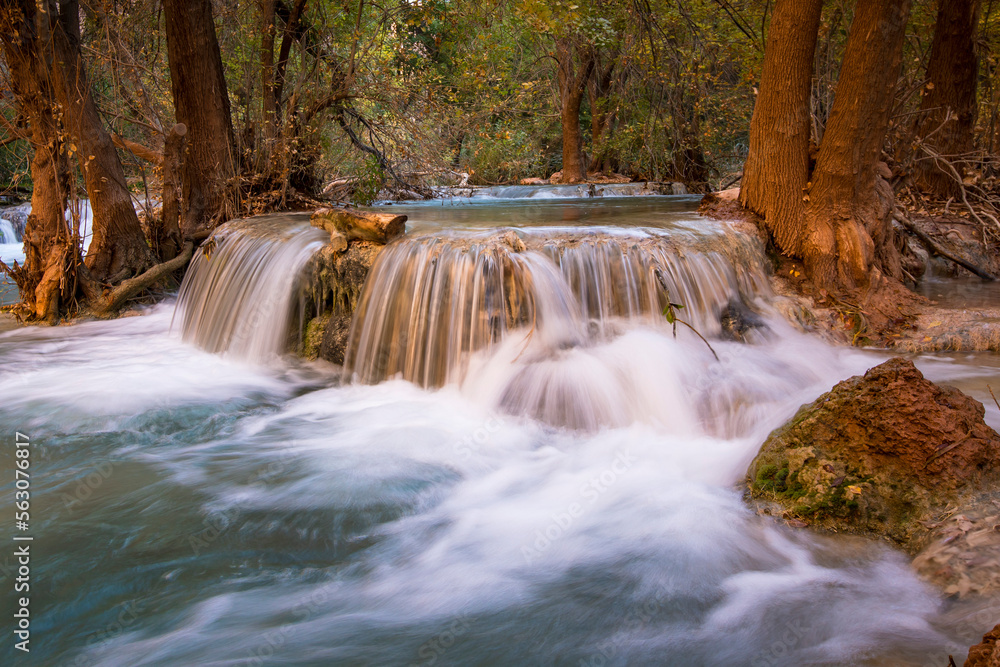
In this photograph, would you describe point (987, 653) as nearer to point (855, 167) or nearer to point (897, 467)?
point (897, 467)

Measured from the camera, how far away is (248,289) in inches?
271

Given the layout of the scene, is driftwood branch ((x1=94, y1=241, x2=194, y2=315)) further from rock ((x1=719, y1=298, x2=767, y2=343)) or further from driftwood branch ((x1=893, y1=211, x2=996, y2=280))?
driftwood branch ((x1=893, y1=211, x2=996, y2=280))

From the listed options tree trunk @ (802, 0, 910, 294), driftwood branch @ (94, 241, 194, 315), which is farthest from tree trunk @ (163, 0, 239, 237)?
tree trunk @ (802, 0, 910, 294)

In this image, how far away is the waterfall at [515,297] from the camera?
17.9 ft

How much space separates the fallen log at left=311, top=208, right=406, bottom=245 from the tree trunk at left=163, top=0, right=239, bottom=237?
2.76m

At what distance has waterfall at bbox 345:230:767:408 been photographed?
17.9 feet

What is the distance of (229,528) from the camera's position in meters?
3.56

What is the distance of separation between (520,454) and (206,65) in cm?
652

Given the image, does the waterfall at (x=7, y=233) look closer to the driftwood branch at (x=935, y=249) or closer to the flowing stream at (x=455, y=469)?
the flowing stream at (x=455, y=469)

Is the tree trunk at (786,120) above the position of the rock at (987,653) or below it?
above

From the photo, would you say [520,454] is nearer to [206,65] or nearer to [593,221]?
[593,221]

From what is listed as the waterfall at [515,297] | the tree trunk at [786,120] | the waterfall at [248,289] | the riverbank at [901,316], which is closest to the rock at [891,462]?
the waterfall at [515,297]

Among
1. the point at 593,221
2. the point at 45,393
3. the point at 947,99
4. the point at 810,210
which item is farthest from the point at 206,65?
the point at 947,99

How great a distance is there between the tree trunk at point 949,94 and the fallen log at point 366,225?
272 inches
